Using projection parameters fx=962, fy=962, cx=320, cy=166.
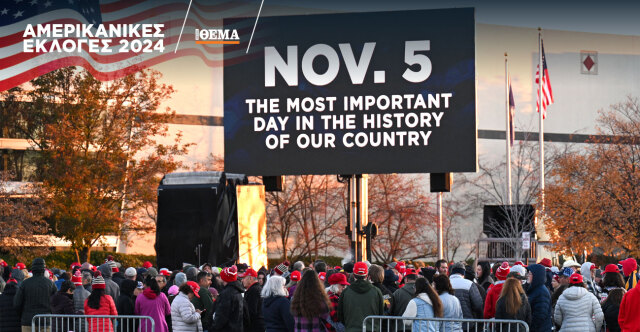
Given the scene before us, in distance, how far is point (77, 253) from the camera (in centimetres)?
3922

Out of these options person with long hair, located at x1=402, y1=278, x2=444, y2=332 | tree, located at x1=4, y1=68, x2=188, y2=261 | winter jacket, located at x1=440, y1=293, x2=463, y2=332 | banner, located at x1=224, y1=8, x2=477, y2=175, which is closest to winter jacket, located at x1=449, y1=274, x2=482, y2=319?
winter jacket, located at x1=440, y1=293, x2=463, y2=332

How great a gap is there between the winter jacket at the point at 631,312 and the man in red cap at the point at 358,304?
2.69m

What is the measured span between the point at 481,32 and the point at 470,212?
9437 millimetres

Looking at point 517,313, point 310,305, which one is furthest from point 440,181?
point 310,305

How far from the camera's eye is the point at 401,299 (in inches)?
467

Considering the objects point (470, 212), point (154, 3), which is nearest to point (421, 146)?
point (154, 3)

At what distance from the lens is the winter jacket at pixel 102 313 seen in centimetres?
1193

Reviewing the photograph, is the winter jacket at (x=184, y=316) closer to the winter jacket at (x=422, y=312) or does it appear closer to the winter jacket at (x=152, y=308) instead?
the winter jacket at (x=152, y=308)

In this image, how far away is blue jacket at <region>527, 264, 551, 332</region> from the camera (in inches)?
466

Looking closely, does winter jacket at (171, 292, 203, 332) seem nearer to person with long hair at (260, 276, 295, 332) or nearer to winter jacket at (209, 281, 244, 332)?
winter jacket at (209, 281, 244, 332)

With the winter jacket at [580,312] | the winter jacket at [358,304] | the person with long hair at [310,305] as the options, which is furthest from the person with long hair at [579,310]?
the person with long hair at [310,305]

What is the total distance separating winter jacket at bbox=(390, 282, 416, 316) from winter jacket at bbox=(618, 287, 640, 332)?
2.60m

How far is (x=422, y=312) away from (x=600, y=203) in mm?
25156

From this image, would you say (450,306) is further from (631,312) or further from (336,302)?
(631,312)
